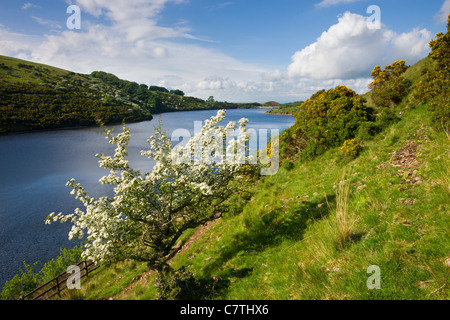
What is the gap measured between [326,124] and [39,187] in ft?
158

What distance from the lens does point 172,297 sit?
8680 mm

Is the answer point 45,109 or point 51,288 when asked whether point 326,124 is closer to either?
point 51,288

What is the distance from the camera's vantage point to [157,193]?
10.1m

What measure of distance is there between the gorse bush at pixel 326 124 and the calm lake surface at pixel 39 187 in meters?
20.3

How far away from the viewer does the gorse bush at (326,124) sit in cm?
2056

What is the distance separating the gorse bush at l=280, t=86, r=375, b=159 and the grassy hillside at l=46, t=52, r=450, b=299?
401 cm

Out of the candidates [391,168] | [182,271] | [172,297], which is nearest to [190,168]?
[182,271]

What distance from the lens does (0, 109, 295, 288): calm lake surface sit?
23.4 meters

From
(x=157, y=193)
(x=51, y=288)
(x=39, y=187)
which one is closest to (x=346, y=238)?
(x=157, y=193)

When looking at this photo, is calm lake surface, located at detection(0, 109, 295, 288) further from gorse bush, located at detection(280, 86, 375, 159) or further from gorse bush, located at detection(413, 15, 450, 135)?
gorse bush, located at detection(280, 86, 375, 159)

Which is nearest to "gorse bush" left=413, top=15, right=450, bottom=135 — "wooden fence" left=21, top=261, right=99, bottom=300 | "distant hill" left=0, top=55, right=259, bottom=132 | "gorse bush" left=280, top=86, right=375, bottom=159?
"gorse bush" left=280, top=86, right=375, bottom=159

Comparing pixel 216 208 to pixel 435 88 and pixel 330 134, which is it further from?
pixel 435 88

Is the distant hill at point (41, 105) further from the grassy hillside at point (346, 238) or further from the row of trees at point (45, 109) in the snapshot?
the grassy hillside at point (346, 238)

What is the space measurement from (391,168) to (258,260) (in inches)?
327
